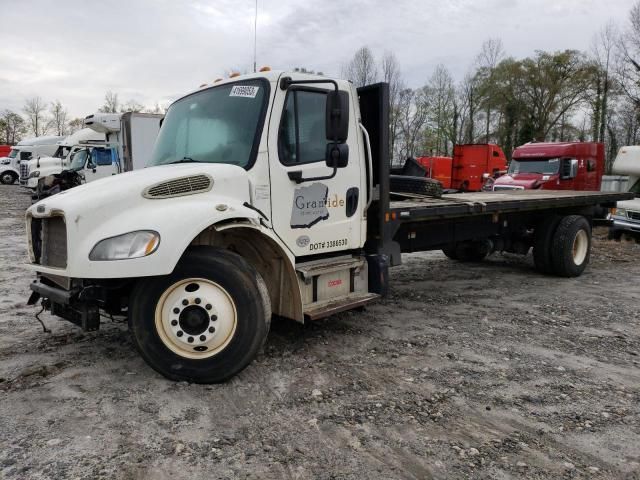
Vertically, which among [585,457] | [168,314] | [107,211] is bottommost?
[585,457]

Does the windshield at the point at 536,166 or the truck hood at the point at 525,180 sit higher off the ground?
the windshield at the point at 536,166

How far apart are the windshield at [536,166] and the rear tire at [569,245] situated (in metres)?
6.89

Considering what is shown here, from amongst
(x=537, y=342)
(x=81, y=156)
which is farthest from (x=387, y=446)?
(x=81, y=156)

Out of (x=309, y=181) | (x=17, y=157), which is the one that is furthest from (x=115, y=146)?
(x=17, y=157)

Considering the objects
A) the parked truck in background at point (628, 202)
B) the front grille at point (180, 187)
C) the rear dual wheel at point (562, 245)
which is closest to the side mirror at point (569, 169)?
the parked truck in background at point (628, 202)

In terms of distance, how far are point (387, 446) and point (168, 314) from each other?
6.15 feet

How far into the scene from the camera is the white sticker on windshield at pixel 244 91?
4461 millimetres

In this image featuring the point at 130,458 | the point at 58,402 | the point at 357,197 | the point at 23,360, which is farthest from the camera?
the point at 357,197

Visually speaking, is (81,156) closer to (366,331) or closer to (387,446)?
(366,331)

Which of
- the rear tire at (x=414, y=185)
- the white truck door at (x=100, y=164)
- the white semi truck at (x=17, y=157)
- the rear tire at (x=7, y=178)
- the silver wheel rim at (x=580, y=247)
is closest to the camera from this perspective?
the rear tire at (x=414, y=185)

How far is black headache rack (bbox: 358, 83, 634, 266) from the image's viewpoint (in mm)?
5285

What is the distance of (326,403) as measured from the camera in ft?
12.3

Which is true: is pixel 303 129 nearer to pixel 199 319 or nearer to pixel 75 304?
pixel 199 319

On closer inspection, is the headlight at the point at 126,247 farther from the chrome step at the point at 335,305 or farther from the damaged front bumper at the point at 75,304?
the chrome step at the point at 335,305
